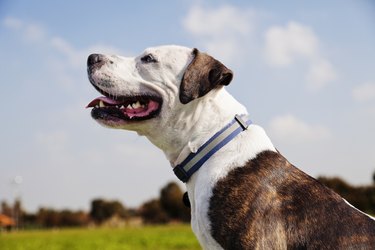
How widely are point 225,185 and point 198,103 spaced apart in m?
0.76

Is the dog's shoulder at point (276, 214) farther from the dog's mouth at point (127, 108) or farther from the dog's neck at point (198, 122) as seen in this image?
the dog's mouth at point (127, 108)

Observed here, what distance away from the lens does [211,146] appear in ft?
14.1

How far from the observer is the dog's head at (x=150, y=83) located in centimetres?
448

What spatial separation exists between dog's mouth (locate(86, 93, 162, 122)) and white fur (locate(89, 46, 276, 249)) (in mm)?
50

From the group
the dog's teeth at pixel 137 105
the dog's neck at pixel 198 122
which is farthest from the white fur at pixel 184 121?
the dog's teeth at pixel 137 105

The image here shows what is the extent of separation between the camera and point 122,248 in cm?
2311

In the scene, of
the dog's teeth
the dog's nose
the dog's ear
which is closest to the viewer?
the dog's ear

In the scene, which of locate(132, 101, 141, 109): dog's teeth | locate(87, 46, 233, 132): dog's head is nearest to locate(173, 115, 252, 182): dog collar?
locate(87, 46, 233, 132): dog's head

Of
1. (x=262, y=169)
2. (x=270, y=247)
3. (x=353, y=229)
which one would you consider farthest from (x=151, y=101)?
(x=353, y=229)

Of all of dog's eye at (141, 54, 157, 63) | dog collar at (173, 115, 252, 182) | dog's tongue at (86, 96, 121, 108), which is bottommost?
dog collar at (173, 115, 252, 182)

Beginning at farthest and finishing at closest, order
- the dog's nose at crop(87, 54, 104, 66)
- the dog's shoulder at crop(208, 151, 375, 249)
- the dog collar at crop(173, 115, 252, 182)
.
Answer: the dog's nose at crop(87, 54, 104, 66), the dog collar at crop(173, 115, 252, 182), the dog's shoulder at crop(208, 151, 375, 249)

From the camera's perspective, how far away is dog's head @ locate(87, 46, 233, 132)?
14.7ft

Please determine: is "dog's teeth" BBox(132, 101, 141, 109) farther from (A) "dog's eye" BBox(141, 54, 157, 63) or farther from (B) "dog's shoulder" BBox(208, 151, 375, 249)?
(B) "dog's shoulder" BBox(208, 151, 375, 249)

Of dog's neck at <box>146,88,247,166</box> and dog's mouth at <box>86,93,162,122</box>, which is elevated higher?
dog's mouth at <box>86,93,162,122</box>
